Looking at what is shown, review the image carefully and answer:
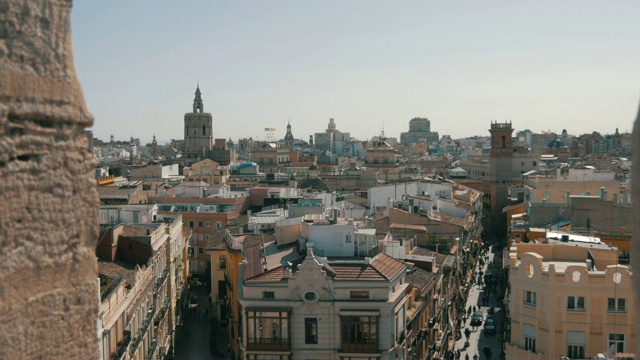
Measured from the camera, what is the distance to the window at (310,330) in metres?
23.8

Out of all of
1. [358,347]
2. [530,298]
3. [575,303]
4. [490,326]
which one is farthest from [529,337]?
[490,326]

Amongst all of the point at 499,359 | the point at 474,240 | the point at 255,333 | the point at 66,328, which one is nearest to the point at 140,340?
the point at 255,333

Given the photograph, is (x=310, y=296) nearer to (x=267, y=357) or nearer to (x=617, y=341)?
(x=267, y=357)

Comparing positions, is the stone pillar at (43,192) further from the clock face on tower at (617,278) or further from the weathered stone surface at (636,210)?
the clock face on tower at (617,278)

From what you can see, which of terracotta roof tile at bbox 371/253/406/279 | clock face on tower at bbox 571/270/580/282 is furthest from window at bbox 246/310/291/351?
clock face on tower at bbox 571/270/580/282

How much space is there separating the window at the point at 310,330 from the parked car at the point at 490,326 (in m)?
19.2

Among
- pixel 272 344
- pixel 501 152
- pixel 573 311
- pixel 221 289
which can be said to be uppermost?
pixel 501 152

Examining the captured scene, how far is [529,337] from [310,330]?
6497mm

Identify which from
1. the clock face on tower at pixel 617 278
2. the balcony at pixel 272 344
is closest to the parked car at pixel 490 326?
the clock face on tower at pixel 617 278

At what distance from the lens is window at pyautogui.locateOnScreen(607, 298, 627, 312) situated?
73.0 ft

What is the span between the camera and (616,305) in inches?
878

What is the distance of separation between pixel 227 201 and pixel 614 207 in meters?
26.4

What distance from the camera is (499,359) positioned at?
36406 mm

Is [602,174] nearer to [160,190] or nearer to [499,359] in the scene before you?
[499,359]
